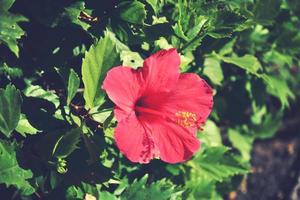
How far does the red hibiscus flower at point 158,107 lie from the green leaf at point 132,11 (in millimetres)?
138

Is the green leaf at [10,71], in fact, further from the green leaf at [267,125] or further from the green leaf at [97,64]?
the green leaf at [267,125]

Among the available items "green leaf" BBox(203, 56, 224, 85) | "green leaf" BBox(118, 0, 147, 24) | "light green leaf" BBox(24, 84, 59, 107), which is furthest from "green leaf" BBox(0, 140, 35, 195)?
"green leaf" BBox(203, 56, 224, 85)

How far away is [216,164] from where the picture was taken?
212 cm

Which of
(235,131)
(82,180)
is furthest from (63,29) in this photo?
(235,131)

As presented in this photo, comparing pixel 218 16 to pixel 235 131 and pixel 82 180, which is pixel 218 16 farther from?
pixel 235 131

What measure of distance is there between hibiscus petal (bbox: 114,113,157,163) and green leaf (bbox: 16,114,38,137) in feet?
0.92

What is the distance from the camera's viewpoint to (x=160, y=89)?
1.45 m

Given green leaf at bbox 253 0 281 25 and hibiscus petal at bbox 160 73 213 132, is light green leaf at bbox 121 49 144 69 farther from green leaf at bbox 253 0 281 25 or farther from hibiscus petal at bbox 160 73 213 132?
green leaf at bbox 253 0 281 25

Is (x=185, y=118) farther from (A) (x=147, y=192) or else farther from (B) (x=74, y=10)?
(B) (x=74, y=10)

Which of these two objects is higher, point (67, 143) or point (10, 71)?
point (10, 71)

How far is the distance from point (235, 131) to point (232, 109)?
0.24 metres

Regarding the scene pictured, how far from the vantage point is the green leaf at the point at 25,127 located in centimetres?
138

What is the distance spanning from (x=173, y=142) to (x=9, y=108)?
49 cm

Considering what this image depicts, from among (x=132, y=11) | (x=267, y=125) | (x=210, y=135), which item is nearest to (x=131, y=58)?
(x=132, y=11)
